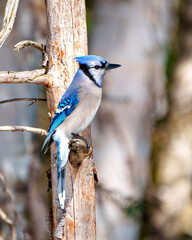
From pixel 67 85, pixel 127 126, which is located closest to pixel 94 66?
pixel 67 85

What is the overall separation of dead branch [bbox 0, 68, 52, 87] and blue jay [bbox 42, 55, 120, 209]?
0.27 feet

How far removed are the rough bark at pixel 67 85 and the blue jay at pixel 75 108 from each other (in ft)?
0.12

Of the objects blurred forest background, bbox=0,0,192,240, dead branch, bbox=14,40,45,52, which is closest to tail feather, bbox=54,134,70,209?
dead branch, bbox=14,40,45,52

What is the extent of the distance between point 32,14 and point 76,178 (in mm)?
1542

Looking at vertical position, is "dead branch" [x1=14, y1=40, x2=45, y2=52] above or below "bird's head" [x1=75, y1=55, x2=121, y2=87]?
above

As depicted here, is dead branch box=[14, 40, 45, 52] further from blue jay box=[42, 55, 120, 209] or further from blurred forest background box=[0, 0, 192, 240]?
blurred forest background box=[0, 0, 192, 240]

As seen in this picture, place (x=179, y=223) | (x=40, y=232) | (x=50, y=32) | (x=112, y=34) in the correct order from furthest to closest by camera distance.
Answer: (x=179, y=223) < (x=112, y=34) < (x=40, y=232) < (x=50, y=32)

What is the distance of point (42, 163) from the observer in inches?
110

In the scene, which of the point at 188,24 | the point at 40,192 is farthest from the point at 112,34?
the point at 40,192

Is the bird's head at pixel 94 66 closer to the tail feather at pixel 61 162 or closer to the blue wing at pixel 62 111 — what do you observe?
the blue wing at pixel 62 111

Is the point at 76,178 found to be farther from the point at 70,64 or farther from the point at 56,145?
the point at 70,64

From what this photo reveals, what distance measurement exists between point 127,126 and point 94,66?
156cm

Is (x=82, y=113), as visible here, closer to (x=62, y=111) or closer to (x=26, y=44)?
(x=62, y=111)

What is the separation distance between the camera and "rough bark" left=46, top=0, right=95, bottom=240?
141cm
